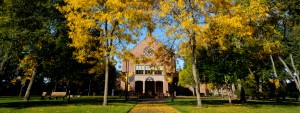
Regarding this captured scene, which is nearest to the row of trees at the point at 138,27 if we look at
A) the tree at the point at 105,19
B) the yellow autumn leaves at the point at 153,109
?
the tree at the point at 105,19

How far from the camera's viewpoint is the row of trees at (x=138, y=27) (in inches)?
→ 681

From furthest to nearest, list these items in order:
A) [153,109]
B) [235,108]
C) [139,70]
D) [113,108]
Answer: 1. [139,70]
2. [235,108]
3. [113,108]
4. [153,109]

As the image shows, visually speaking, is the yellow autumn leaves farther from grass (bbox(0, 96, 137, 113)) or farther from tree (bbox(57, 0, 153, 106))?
tree (bbox(57, 0, 153, 106))

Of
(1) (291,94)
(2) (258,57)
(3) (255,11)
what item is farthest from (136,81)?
(3) (255,11)

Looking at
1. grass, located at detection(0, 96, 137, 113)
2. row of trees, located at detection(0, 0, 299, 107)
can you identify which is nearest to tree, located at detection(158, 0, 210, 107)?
row of trees, located at detection(0, 0, 299, 107)

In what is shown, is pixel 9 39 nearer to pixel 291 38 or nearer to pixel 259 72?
pixel 291 38

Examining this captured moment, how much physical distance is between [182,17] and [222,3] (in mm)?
3897

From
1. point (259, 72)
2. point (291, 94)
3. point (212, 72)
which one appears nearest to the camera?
point (212, 72)

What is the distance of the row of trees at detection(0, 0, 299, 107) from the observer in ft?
56.7

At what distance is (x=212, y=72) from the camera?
2288 centimetres

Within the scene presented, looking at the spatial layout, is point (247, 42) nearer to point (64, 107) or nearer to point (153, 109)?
point (153, 109)

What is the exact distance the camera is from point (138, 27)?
18766mm

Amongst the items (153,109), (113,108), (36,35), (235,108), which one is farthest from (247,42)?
(36,35)

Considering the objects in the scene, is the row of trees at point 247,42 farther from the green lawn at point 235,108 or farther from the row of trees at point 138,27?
the green lawn at point 235,108
